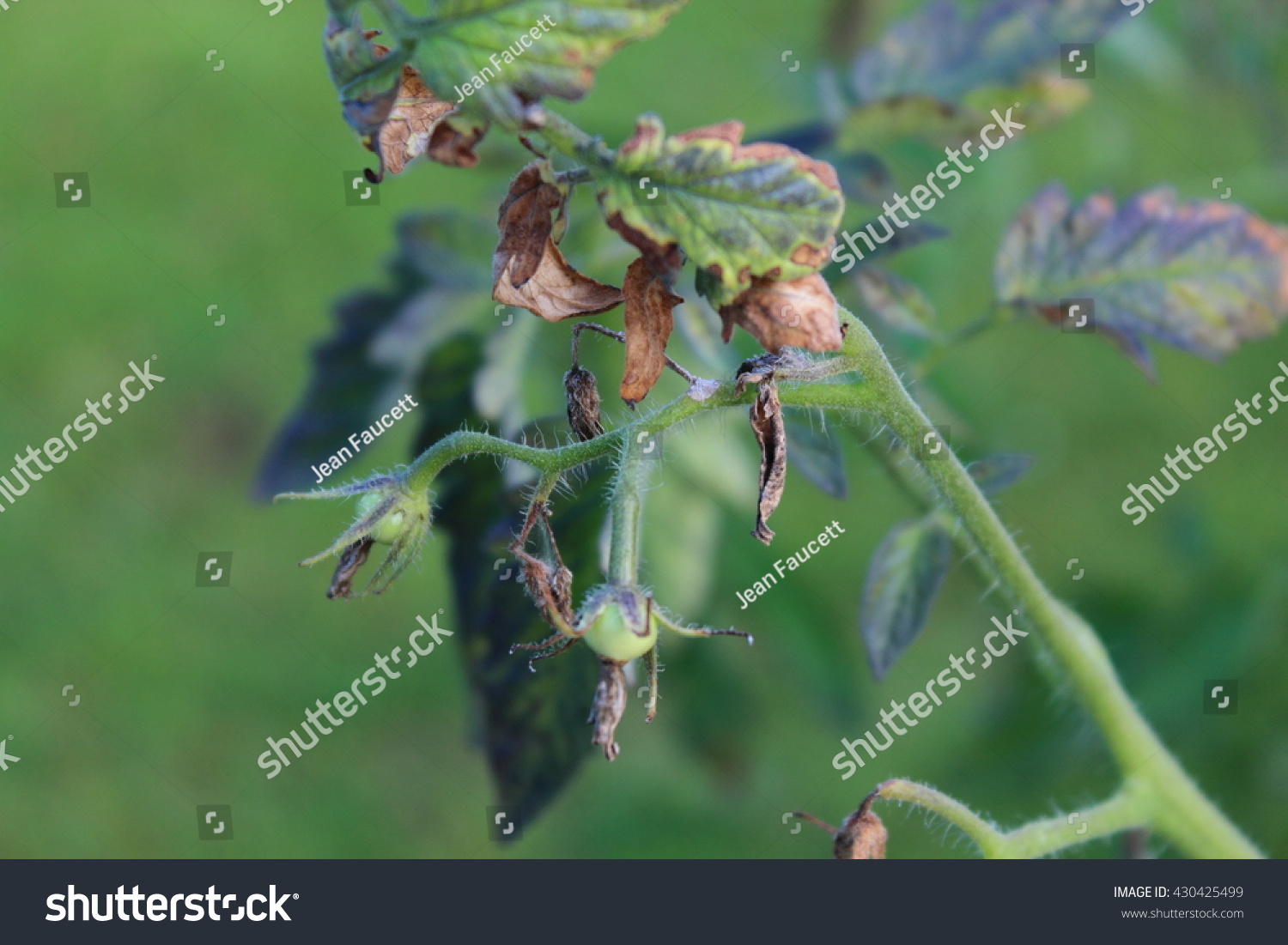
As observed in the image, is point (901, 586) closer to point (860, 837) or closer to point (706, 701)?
point (860, 837)

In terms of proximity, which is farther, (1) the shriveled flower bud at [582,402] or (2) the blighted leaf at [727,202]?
(1) the shriveled flower bud at [582,402]

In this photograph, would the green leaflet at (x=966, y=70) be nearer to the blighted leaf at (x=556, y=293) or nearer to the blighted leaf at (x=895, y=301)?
the blighted leaf at (x=895, y=301)

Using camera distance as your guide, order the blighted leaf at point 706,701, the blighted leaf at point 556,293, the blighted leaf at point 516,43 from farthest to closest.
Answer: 1. the blighted leaf at point 706,701
2. the blighted leaf at point 556,293
3. the blighted leaf at point 516,43

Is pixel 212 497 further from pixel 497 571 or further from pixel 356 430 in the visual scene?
pixel 497 571

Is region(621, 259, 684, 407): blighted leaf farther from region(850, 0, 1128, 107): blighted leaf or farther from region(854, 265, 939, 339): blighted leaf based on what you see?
region(850, 0, 1128, 107): blighted leaf

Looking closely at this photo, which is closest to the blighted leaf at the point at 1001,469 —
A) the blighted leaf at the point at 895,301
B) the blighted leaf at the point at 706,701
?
the blighted leaf at the point at 895,301

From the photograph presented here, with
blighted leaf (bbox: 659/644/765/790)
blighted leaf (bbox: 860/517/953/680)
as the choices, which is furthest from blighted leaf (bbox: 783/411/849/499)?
blighted leaf (bbox: 659/644/765/790)

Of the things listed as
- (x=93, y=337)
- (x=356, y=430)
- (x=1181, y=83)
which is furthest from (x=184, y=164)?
(x=1181, y=83)

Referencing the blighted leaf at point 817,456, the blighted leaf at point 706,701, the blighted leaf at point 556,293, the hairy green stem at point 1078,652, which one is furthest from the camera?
the blighted leaf at point 706,701
